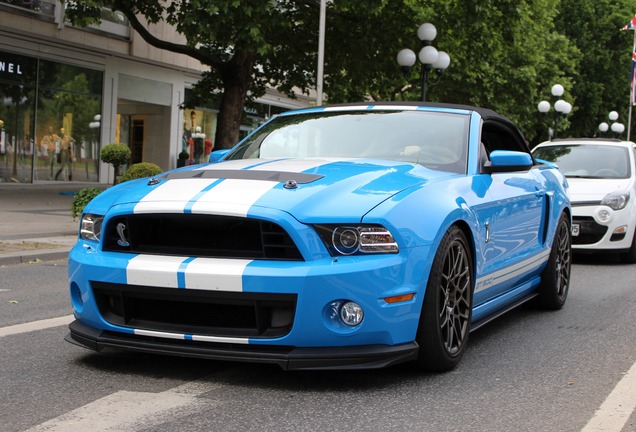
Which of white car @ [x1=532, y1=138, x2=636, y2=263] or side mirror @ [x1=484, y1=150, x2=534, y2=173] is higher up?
side mirror @ [x1=484, y1=150, x2=534, y2=173]

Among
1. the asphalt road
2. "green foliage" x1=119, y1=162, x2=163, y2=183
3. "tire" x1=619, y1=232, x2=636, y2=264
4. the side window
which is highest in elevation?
the side window

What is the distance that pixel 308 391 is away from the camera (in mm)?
4367

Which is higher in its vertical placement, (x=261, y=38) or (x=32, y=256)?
(x=261, y=38)

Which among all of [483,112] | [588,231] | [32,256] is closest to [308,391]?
[483,112]

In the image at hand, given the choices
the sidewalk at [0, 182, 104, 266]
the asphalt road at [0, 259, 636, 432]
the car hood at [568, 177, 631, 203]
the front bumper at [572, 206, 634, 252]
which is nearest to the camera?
the asphalt road at [0, 259, 636, 432]

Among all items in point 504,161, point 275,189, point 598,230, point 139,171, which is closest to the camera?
point 275,189

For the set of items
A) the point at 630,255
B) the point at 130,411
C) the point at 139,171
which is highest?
the point at 139,171

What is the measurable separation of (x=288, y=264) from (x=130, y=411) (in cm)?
93

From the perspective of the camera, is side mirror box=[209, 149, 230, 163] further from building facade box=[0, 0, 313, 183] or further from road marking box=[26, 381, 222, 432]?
building facade box=[0, 0, 313, 183]

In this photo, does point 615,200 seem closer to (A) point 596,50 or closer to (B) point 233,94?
(B) point 233,94

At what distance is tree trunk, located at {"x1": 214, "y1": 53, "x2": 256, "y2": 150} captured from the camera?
22.0 metres

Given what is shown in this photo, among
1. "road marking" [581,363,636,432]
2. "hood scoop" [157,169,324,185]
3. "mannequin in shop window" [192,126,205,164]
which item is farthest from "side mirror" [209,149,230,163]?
"mannequin in shop window" [192,126,205,164]

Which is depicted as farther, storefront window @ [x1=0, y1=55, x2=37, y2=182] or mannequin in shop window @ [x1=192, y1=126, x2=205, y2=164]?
mannequin in shop window @ [x1=192, y1=126, x2=205, y2=164]

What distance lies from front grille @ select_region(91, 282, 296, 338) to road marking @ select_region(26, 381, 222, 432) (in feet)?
1.01
